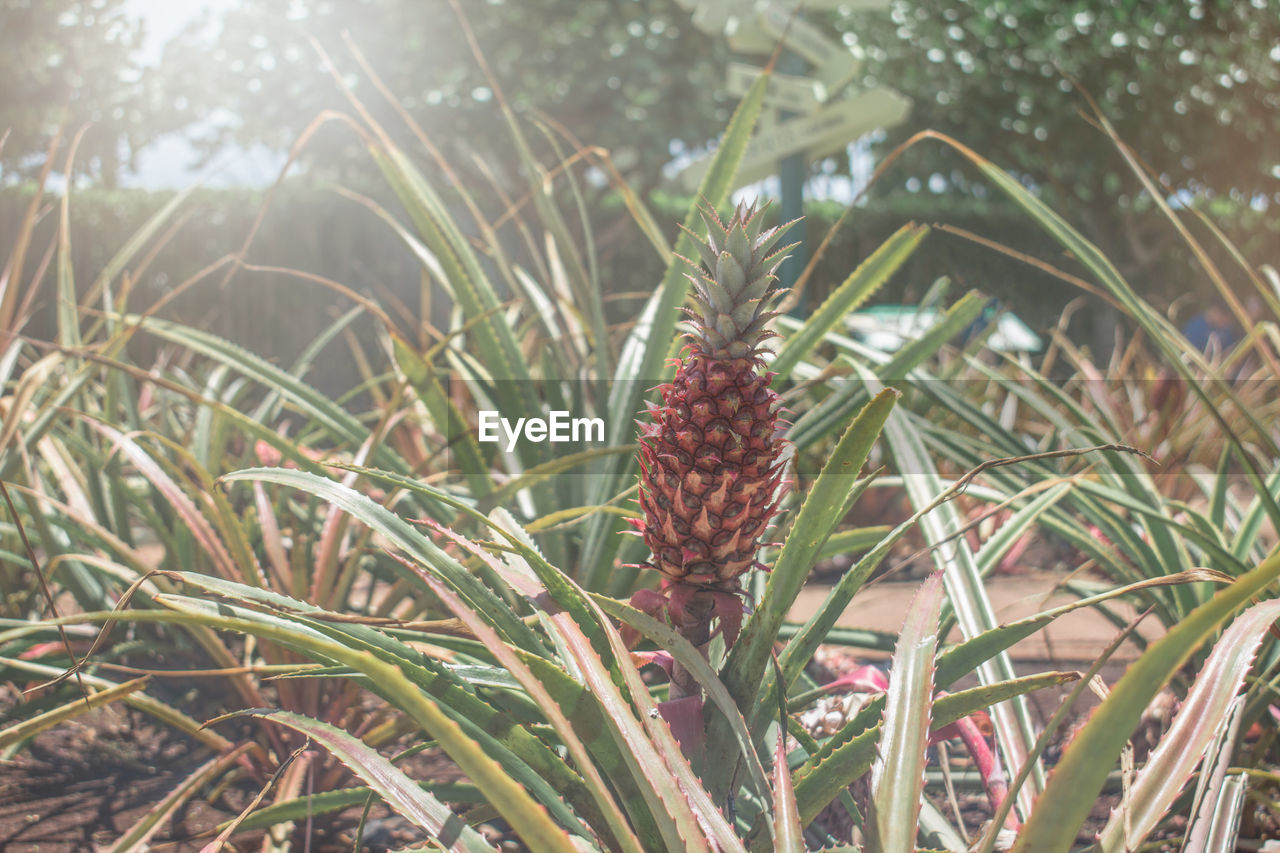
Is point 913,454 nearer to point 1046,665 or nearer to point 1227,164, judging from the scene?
point 1046,665

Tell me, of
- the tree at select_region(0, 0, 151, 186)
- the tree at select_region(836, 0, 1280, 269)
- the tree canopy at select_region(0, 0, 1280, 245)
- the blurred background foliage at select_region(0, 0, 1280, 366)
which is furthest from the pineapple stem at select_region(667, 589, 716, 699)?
the tree at select_region(0, 0, 151, 186)

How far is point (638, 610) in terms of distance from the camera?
2.34 feet

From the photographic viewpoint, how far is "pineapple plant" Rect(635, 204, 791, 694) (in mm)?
670

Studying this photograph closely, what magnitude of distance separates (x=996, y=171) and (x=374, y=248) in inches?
286

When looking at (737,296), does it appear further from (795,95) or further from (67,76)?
(67,76)

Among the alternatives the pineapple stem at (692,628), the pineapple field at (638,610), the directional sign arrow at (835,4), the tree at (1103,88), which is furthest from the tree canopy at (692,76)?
the pineapple stem at (692,628)

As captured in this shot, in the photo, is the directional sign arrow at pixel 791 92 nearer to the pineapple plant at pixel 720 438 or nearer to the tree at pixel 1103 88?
the pineapple plant at pixel 720 438

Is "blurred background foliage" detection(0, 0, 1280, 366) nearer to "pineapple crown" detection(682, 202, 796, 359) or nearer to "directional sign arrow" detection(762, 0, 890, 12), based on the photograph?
"directional sign arrow" detection(762, 0, 890, 12)

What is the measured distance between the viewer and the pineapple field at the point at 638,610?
1.95 feet

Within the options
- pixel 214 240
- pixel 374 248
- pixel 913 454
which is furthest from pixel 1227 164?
pixel 913 454

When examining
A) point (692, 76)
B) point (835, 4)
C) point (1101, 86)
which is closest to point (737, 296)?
point (835, 4)

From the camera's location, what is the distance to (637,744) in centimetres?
58

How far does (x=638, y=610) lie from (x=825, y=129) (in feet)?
11.2

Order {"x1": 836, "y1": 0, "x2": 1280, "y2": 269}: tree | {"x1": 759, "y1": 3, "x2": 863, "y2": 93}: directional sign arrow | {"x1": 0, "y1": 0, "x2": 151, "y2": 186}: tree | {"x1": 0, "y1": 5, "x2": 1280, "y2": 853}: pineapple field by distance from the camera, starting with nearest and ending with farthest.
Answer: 1. {"x1": 0, "y1": 5, "x2": 1280, "y2": 853}: pineapple field
2. {"x1": 759, "y1": 3, "x2": 863, "y2": 93}: directional sign arrow
3. {"x1": 836, "y1": 0, "x2": 1280, "y2": 269}: tree
4. {"x1": 0, "y1": 0, "x2": 151, "y2": 186}: tree
